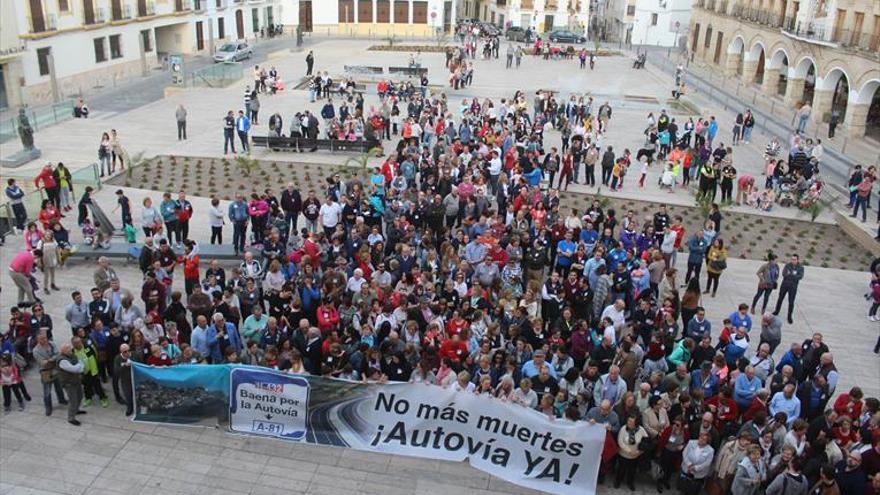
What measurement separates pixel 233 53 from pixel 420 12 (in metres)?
26.4

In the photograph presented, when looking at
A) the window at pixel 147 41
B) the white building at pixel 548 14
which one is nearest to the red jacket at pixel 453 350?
the window at pixel 147 41

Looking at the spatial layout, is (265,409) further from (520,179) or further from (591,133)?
(591,133)

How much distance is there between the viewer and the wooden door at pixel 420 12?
69.4 meters

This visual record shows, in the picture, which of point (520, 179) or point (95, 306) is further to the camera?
point (520, 179)

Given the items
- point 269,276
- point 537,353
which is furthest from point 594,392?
point 269,276

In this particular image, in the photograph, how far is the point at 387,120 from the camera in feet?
91.1

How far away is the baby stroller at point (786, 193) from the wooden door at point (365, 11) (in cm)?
5282

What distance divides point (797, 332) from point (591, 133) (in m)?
11.7

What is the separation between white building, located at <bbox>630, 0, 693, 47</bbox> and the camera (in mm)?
70500

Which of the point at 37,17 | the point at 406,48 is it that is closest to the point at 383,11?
the point at 406,48

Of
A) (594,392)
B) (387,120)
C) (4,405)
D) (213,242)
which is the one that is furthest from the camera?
(387,120)

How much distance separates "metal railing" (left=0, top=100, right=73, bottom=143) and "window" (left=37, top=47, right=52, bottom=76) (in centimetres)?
818

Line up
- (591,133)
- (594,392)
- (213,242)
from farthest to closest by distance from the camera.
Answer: (591,133) < (213,242) < (594,392)

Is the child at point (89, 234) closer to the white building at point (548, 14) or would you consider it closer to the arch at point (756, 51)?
the arch at point (756, 51)
